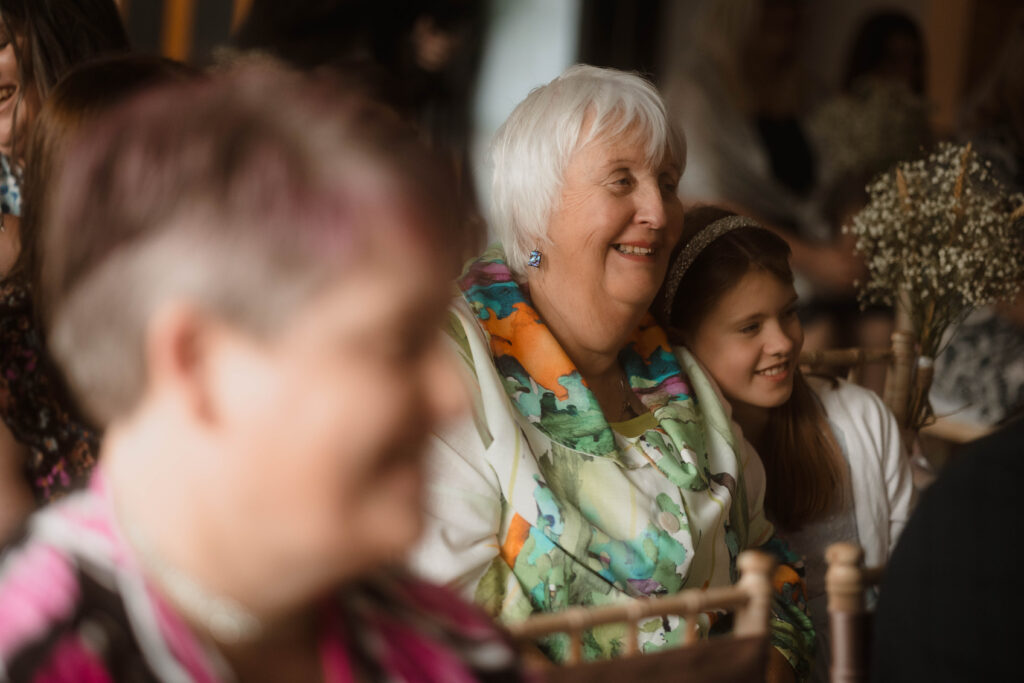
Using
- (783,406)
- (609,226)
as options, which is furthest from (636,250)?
(783,406)

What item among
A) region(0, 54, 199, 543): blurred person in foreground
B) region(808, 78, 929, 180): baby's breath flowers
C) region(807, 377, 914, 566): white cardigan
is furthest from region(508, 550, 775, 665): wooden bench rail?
region(808, 78, 929, 180): baby's breath flowers

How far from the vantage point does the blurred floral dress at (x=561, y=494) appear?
4.30 ft

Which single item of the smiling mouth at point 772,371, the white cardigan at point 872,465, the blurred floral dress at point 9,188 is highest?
the blurred floral dress at point 9,188

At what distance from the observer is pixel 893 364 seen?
2.05m

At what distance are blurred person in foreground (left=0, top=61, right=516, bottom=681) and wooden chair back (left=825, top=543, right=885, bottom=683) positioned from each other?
64 cm

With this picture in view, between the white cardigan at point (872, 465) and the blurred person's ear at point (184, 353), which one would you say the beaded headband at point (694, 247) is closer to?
the white cardigan at point (872, 465)

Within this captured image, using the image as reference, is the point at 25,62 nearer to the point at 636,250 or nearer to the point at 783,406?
the point at 636,250

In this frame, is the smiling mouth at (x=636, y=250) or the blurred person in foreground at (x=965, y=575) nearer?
the blurred person in foreground at (x=965, y=575)

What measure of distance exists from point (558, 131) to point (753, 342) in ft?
1.67

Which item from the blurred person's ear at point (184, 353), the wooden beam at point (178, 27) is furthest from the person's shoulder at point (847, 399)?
the wooden beam at point (178, 27)

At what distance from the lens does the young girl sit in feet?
5.53

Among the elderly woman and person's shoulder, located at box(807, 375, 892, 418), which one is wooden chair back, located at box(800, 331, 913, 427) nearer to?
person's shoulder, located at box(807, 375, 892, 418)

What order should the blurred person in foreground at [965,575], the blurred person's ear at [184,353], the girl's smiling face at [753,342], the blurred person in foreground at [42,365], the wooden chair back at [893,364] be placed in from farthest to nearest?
the wooden chair back at [893,364]
the girl's smiling face at [753,342]
the blurred person in foreground at [42,365]
the blurred person in foreground at [965,575]
the blurred person's ear at [184,353]

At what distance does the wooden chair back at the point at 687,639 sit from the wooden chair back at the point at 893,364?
1114mm
